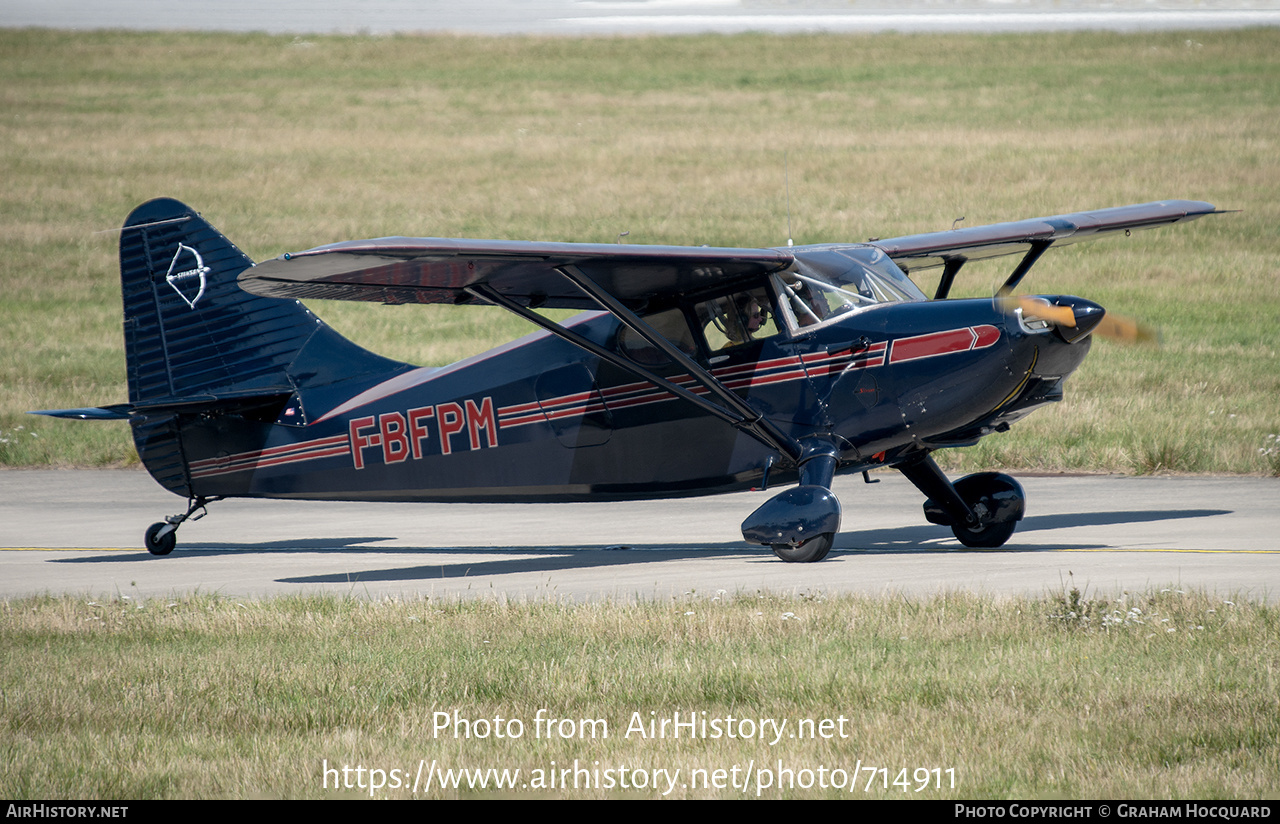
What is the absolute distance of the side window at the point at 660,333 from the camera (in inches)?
464

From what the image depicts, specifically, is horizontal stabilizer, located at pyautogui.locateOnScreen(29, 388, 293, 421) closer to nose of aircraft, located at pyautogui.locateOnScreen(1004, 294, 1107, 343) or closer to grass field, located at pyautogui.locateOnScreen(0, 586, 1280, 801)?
grass field, located at pyautogui.locateOnScreen(0, 586, 1280, 801)

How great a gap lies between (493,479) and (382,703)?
547 cm

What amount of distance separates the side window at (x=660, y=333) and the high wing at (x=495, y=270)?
0.17 metres

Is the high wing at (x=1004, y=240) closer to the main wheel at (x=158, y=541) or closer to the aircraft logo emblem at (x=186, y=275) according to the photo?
the aircraft logo emblem at (x=186, y=275)

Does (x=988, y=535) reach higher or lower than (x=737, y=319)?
lower

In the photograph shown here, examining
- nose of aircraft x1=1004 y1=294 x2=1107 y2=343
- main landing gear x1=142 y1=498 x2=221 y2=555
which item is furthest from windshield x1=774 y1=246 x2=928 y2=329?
main landing gear x1=142 y1=498 x2=221 y2=555

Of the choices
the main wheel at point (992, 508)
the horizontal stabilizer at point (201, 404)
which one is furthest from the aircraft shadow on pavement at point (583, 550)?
the horizontal stabilizer at point (201, 404)

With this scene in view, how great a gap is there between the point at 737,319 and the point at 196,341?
5219mm

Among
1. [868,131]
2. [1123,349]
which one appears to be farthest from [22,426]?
[868,131]

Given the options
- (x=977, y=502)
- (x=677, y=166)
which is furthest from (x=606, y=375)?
(x=677, y=166)

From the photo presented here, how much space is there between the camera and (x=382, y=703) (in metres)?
7.18

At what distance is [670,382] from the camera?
11664 mm

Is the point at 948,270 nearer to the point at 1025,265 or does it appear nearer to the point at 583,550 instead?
the point at 1025,265

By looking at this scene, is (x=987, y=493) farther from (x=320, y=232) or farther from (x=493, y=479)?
(x=320, y=232)
